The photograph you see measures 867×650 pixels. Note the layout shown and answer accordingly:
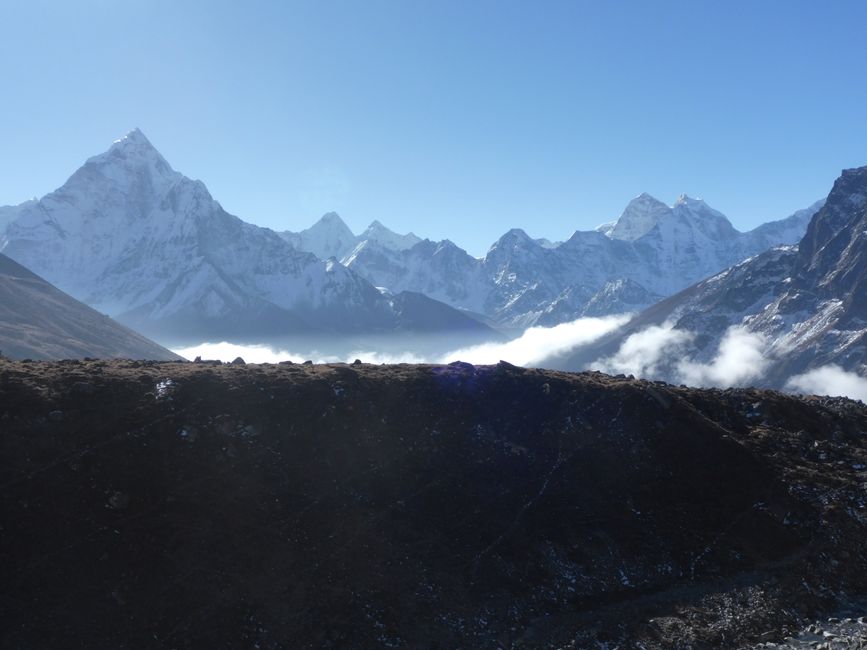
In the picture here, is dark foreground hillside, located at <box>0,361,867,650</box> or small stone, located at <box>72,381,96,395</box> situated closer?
dark foreground hillside, located at <box>0,361,867,650</box>

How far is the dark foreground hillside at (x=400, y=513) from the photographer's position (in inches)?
1491

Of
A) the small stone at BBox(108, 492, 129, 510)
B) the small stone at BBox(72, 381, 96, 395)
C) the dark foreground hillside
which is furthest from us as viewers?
the small stone at BBox(72, 381, 96, 395)

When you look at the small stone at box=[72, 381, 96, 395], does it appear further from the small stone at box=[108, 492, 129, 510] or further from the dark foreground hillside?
the small stone at box=[108, 492, 129, 510]

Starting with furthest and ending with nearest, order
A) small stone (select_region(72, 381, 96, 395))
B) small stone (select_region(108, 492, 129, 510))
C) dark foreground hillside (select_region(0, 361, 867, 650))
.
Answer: small stone (select_region(72, 381, 96, 395)), small stone (select_region(108, 492, 129, 510)), dark foreground hillside (select_region(0, 361, 867, 650))

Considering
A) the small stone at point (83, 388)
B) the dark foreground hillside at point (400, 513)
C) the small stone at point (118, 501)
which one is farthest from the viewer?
the small stone at point (83, 388)

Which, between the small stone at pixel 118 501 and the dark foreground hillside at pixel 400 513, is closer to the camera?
the dark foreground hillside at pixel 400 513

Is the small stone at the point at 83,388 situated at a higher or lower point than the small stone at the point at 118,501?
higher

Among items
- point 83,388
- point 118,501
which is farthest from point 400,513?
point 83,388

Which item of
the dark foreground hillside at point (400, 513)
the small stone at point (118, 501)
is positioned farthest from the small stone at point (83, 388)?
the small stone at point (118, 501)

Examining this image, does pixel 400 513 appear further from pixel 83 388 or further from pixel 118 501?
pixel 83 388

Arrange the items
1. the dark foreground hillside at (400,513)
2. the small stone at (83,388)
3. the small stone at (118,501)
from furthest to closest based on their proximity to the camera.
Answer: the small stone at (83,388)
the small stone at (118,501)
the dark foreground hillside at (400,513)

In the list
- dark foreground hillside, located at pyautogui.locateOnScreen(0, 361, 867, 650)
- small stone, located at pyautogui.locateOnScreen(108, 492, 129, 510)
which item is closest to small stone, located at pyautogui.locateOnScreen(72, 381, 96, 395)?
dark foreground hillside, located at pyautogui.locateOnScreen(0, 361, 867, 650)

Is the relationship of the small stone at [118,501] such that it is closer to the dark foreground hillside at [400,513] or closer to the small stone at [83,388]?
the dark foreground hillside at [400,513]

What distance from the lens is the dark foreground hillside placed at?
37875 mm
